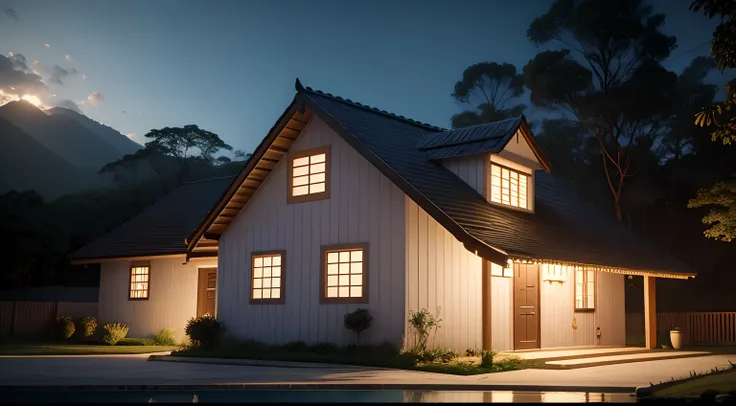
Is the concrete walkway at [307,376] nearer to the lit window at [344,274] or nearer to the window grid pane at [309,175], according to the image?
the lit window at [344,274]

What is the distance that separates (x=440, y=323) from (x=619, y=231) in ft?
37.3

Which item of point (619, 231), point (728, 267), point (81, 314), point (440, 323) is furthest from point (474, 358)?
point (728, 267)

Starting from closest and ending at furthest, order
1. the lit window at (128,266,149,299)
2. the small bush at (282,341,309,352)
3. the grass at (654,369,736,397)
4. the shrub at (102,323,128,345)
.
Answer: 1. the grass at (654,369,736,397)
2. the small bush at (282,341,309,352)
3. the shrub at (102,323,128,345)
4. the lit window at (128,266,149,299)

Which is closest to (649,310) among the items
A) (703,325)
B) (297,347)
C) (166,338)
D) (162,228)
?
(703,325)

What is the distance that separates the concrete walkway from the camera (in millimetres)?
12570

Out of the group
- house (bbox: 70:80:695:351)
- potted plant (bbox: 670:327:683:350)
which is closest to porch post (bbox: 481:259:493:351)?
house (bbox: 70:80:695:351)

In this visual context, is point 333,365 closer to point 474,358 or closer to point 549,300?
point 474,358

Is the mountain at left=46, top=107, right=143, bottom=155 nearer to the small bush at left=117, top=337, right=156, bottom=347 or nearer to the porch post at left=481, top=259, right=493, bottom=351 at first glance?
the small bush at left=117, top=337, right=156, bottom=347

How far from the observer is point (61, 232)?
4869 centimetres

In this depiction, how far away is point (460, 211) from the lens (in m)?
17.4

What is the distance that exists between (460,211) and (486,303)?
6.72 ft

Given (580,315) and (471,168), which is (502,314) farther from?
(580,315)

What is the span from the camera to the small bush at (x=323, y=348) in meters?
18.0

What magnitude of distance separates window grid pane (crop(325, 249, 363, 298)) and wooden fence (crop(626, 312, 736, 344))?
14651 millimetres
